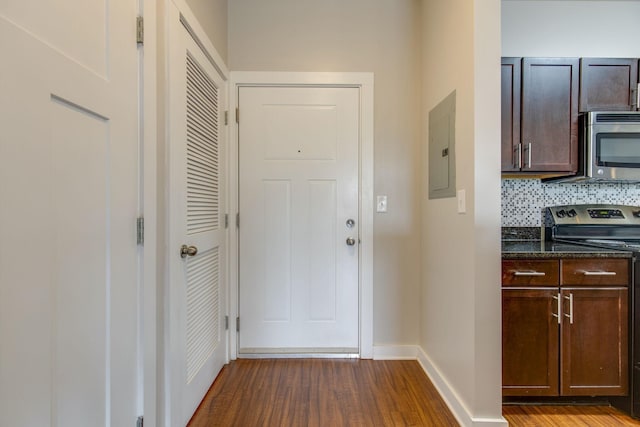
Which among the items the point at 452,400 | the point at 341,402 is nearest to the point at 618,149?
the point at 452,400

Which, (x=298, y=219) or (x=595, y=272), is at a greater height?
(x=298, y=219)

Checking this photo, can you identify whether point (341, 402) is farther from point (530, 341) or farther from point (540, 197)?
point (540, 197)

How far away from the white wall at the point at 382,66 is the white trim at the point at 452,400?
25 cm

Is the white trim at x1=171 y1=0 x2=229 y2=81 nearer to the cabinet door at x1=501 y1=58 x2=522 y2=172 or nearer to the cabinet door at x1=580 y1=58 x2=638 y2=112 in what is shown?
the cabinet door at x1=501 y1=58 x2=522 y2=172

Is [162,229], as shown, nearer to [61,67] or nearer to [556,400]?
[61,67]

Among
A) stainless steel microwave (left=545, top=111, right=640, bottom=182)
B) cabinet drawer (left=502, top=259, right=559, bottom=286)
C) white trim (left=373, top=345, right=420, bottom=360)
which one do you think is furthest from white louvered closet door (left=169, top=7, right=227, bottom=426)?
stainless steel microwave (left=545, top=111, right=640, bottom=182)

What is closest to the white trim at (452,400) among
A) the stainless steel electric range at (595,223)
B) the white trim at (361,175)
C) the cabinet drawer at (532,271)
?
the white trim at (361,175)

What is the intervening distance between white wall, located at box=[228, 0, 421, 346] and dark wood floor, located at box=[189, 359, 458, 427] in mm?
335

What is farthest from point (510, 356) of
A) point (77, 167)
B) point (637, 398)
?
point (77, 167)

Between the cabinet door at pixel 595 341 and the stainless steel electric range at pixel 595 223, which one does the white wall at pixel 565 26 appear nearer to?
the stainless steel electric range at pixel 595 223

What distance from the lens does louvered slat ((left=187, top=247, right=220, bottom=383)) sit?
168cm

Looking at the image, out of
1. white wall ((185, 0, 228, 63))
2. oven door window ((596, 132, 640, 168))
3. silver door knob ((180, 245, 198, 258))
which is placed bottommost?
silver door knob ((180, 245, 198, 258))

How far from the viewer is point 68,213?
89cm

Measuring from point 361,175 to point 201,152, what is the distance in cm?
113
